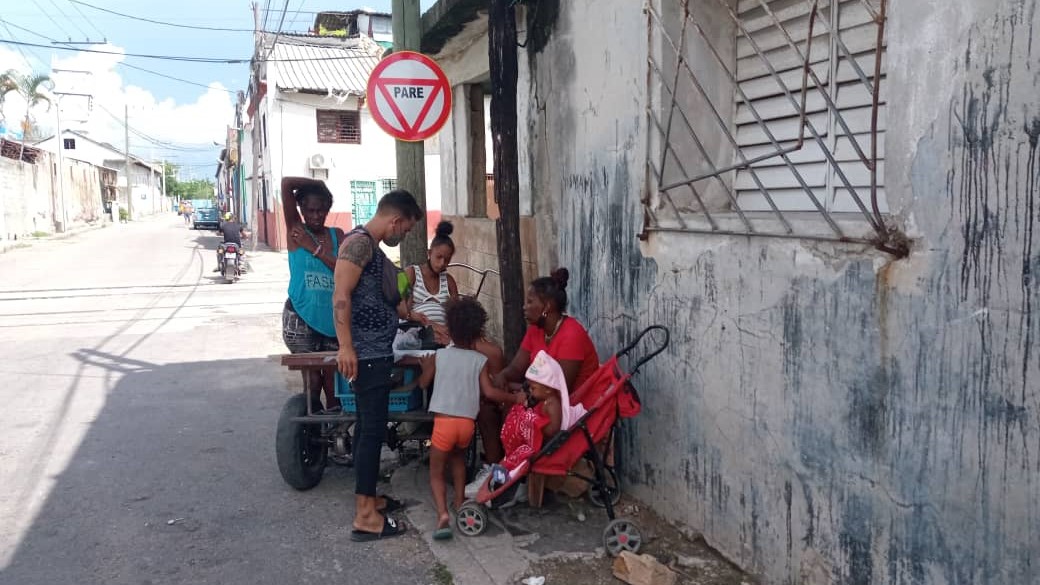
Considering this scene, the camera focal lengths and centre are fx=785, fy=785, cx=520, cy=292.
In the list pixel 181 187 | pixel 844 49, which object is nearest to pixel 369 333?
pixel 844 49

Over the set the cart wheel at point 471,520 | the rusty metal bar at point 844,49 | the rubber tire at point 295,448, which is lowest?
the cart wheel at point 471,520

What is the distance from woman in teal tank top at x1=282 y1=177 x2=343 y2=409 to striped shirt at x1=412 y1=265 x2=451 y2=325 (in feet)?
2.28

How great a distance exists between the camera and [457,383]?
13.6 ft

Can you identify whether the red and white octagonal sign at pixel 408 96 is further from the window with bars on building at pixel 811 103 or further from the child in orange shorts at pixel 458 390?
the window with bars on building at pixel 811 103

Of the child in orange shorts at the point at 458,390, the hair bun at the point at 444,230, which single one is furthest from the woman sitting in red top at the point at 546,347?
the hair bun at the point at 444,230

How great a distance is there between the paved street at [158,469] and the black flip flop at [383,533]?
50 millimetres

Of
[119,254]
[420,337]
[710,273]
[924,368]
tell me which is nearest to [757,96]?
[710,273]

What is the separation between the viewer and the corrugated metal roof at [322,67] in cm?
2477

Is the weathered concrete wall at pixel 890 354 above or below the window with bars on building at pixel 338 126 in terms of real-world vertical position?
below

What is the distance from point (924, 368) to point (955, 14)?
1.13 metres

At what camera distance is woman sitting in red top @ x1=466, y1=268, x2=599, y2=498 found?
165 inches

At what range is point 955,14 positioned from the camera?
96.3 inches

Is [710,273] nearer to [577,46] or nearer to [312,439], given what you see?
[577,46]

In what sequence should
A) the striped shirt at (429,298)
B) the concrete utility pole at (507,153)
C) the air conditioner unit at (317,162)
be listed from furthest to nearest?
the air conditioner unit at (317,162), the striped shirt at (429,298), the concrete utility pole at (507,153)
